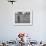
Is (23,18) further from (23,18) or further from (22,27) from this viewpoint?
(22,27)

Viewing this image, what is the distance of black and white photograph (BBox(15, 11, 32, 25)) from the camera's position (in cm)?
432

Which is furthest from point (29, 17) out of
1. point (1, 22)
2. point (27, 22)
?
point (1, 22)

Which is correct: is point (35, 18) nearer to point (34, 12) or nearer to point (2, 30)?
point (34, 12)

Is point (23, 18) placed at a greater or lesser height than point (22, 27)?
greater

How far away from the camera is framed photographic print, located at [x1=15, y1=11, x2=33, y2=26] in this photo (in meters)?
4.32

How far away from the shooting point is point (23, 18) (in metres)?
4.35

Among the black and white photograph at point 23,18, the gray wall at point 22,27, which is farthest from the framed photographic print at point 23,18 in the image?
the gray wall at point 22,27

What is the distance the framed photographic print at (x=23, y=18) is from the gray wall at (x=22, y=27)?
0.11 metres

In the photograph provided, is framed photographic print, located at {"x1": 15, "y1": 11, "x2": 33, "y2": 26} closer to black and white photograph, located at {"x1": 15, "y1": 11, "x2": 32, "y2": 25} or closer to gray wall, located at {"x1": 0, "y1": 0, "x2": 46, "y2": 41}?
black and white photograph, located at {"x1": 15, "y1": 11, "x2": 32, "y2": 25}

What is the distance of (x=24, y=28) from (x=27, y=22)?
0.22 meters

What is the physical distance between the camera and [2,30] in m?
4.40

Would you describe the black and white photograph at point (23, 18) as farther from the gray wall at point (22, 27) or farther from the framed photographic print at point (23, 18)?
the gray wall at point (22, 27)

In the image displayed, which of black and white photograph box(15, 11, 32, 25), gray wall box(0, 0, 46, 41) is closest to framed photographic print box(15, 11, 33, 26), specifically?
black and white photograph box(15, 11, 32, 25)

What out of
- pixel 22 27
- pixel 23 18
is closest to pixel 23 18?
pixel 23 18
